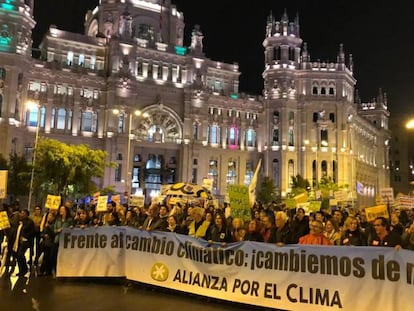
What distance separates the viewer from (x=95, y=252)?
41.0ft

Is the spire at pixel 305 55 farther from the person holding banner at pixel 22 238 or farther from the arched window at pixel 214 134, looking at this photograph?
the person holding banner at pixel 22 238

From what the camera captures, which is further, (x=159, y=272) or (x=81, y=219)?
(x=81, y=219)

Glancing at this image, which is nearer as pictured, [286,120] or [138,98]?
[138,98]

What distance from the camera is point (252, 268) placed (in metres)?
9.98

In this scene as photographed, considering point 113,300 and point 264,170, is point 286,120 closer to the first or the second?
point 264,170

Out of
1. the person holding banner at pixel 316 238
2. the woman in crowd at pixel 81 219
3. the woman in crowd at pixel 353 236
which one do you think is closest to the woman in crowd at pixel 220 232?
the person holding banner at pixel 316 238

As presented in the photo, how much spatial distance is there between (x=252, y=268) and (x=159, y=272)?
270cm

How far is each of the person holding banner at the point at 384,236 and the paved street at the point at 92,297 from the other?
3168mm

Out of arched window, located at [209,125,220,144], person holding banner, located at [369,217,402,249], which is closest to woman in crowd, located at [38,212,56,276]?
person holding banner, located at [369,217,402,249]

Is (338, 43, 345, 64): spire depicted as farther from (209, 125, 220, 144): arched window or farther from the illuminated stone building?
(209, 125, 220, 144): arched window

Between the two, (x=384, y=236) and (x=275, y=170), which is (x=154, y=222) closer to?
(x=384, y=236)

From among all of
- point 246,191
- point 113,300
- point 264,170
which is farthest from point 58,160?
point 264,170

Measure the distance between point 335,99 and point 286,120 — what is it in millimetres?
9217

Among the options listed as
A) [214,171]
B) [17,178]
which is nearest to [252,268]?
[17,178]
